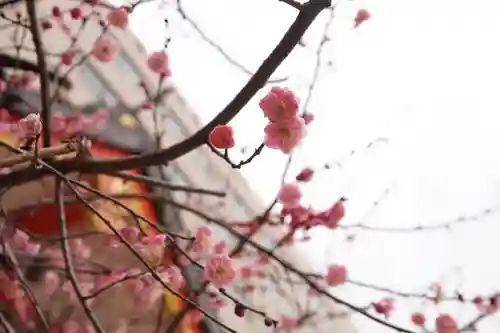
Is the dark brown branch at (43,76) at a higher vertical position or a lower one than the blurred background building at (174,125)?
lower

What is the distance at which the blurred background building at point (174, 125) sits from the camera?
1.43 meters

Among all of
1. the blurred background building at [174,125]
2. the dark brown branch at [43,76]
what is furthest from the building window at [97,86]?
the dark brown branch at [43,76]

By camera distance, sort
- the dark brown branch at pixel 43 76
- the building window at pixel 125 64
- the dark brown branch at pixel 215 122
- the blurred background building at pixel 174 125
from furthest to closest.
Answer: the building window at pixel 125 64
the blurred background building at pixel 174 125
the dark brown branch at pixel 43 76
the dark brown branch at pixel 215 122

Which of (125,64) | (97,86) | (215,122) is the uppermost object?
(125,64)

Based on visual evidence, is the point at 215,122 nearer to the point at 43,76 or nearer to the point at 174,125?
the point at 43,76

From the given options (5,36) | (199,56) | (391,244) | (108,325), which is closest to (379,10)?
(199,56)

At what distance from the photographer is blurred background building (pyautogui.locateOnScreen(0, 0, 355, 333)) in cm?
143

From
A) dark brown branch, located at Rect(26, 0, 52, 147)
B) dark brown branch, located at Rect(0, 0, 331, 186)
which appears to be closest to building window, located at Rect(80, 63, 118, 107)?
dark brown branch, located at Rect(26, 0, 52, 147)

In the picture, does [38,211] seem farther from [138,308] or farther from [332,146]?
[332,146]

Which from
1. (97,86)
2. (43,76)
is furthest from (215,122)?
(97,86)

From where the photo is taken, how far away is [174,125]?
5.18 ft

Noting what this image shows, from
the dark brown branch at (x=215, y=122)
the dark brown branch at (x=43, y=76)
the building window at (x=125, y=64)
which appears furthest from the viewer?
the building window at (x=125, y=64)

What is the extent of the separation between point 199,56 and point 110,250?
2.03 ft

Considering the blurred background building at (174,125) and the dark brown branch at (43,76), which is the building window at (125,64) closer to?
the blurred background building at (174,125)
